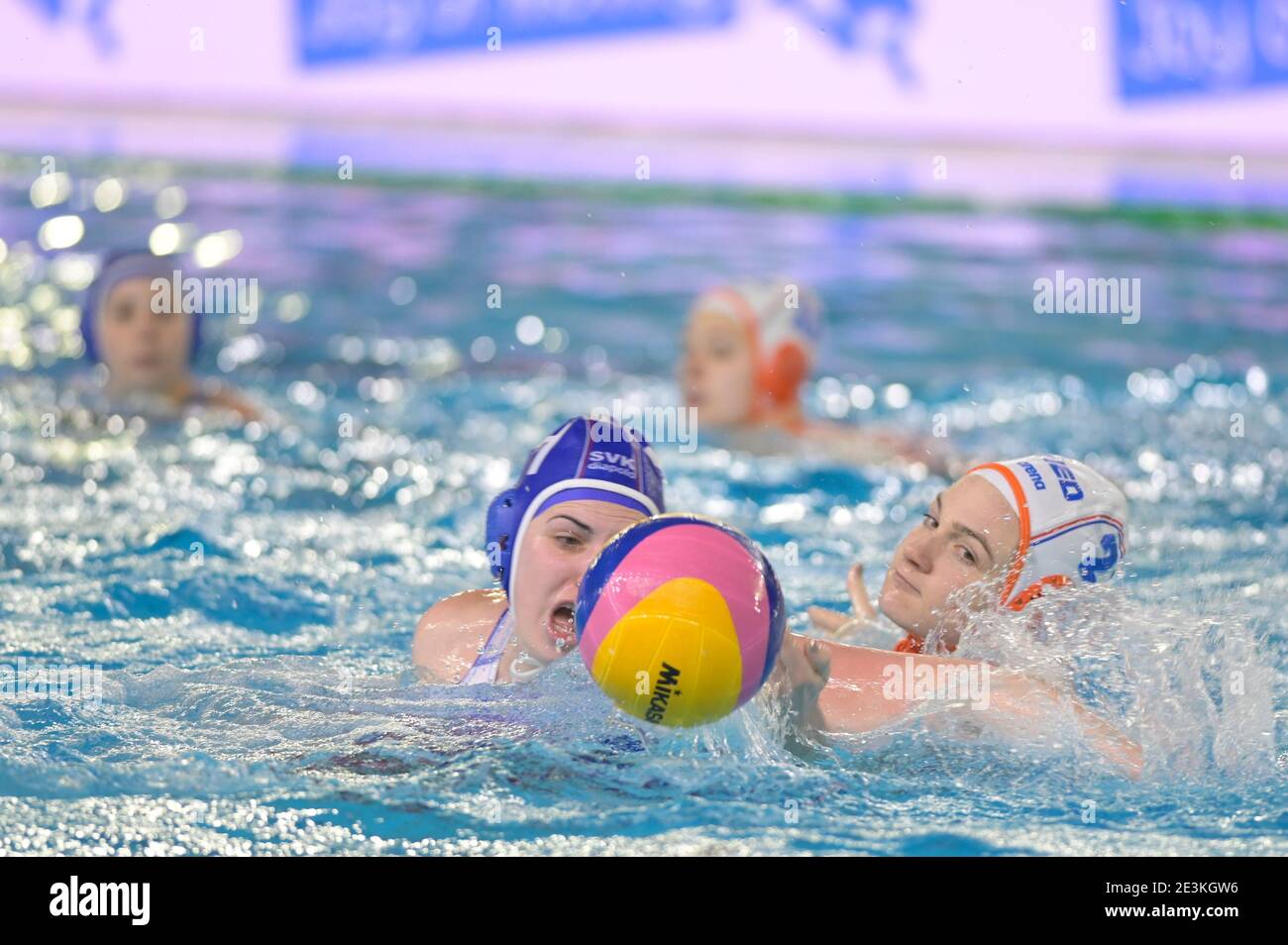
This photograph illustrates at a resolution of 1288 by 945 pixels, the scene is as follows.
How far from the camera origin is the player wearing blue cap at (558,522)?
12.2 ft

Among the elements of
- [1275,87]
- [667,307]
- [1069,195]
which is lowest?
[667,307]

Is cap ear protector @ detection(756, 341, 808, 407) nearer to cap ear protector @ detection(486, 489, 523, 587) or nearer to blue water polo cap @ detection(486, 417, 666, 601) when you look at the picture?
blue water polo cap @ detection(486, 417, 666, 601)

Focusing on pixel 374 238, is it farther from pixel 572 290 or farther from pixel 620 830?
pixel 620 830

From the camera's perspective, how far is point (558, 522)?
3.73 meters

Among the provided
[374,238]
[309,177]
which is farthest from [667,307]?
[309,177]

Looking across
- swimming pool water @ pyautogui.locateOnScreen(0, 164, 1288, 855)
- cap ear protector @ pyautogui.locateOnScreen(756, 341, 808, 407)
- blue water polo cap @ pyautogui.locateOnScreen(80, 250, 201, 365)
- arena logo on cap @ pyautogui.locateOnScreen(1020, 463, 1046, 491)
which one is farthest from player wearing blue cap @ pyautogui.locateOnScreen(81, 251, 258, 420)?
arena logo on cap @ pyautogui.locateOnScreen(1020, 463, 1046, 491)

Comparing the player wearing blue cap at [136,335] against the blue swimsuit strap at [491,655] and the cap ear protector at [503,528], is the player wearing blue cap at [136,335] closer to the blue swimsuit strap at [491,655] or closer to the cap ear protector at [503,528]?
the blue swimsuit strap at [491,655]

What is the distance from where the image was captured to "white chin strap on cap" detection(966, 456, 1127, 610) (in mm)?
3785

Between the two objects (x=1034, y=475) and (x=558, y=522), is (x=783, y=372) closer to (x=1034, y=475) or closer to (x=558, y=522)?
(x=1034, y=475)

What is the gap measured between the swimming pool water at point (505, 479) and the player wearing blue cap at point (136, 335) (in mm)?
327

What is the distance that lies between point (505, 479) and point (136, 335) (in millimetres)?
2101

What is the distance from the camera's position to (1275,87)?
45.3 feet

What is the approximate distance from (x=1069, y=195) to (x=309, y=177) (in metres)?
6.56
